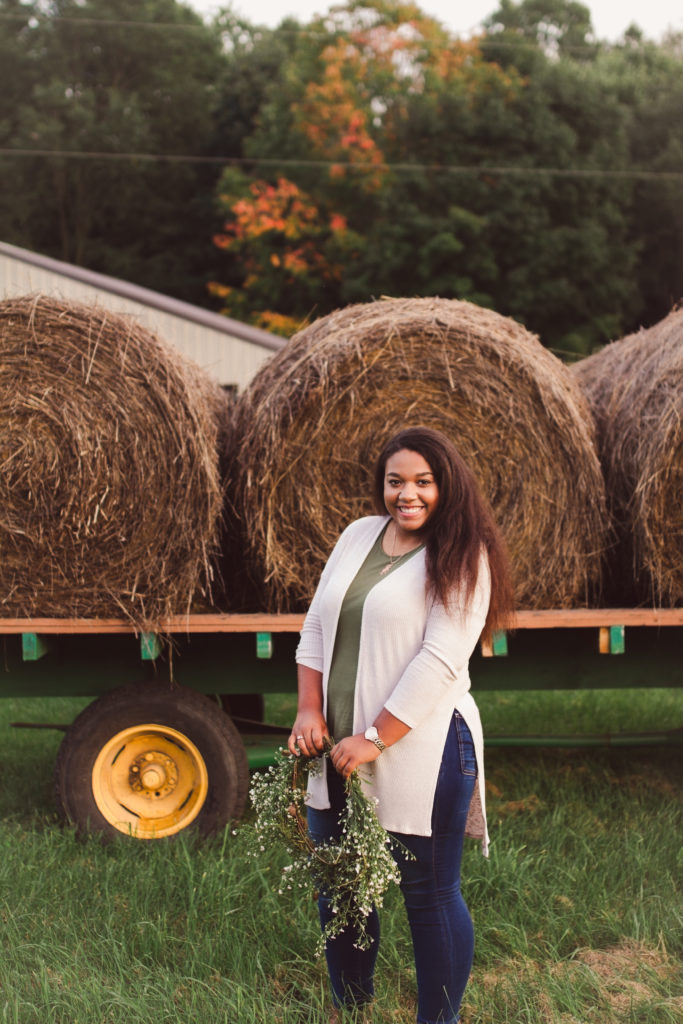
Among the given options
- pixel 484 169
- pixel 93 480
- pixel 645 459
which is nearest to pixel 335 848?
pixel 93 480

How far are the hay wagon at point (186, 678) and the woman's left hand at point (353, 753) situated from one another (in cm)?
163

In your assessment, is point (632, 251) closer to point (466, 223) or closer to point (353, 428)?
point (466, 223)

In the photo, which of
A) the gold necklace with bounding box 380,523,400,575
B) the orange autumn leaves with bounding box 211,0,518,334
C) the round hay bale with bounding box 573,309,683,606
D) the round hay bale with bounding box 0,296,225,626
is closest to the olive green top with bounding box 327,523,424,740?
the gold necklace with bounding box 380,523,400,575

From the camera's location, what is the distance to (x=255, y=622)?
14.5 feet

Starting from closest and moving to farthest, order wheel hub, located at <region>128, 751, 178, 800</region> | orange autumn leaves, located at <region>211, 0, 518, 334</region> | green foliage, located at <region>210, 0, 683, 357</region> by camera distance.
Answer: wheel hub, located at <region>128, 751, 178, 800</region>, green foliage, located at <region>210, 0, 683, 357</region>, orange autumn leaves, located at <region>211, 0, 518, 334</region>

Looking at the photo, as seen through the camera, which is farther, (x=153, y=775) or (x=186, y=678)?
(x=186, y=678)

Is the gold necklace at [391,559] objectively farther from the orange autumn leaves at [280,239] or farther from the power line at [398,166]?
the orange autumn leaves at [280,239]

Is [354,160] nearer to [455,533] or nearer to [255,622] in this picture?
[255,622]

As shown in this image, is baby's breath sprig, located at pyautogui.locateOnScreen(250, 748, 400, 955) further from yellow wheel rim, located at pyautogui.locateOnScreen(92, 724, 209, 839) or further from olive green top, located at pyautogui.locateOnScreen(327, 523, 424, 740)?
yellow wheel rim, located at pyautogui.locateOnScreen(92, 724, 209, 839)

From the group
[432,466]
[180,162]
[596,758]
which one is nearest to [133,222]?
[180,162]

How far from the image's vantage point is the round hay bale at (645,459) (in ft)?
14.8

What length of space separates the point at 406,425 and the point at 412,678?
210cm

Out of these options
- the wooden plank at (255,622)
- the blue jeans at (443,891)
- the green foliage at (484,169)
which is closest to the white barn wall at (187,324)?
the green foliage at (484,169)

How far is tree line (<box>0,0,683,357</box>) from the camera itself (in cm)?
2466
